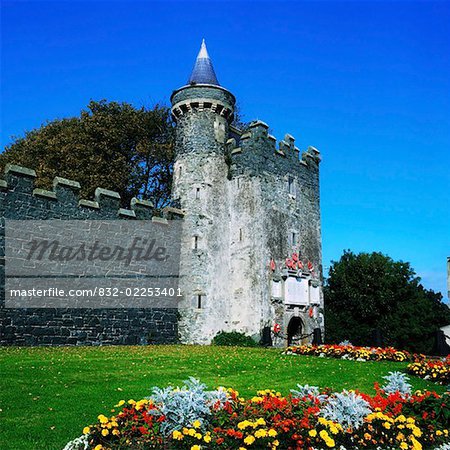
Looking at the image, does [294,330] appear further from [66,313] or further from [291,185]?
[66,313]

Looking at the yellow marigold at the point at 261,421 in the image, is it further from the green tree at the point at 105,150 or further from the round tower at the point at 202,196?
the green tree at the point at 105,150

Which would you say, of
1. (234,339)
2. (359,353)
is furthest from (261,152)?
(359,353)

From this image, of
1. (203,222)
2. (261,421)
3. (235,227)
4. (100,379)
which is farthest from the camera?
(235,227)

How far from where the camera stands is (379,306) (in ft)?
111

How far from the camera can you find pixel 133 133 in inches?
1229

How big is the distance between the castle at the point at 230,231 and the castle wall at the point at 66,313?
0.08m

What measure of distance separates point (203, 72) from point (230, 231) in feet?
29.6

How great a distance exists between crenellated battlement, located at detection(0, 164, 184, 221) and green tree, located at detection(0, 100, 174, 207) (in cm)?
815

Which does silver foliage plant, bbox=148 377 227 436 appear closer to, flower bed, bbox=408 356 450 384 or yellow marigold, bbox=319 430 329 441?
yellow marigold, bbox=319 430 329 441

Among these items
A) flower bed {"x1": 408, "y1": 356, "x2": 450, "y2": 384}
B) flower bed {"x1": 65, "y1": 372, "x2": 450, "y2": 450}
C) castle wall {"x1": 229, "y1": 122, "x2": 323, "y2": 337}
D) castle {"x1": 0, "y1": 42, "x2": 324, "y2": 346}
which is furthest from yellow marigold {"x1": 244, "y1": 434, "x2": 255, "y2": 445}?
castle wall {"x1": 229, "y1": 122, "x2": 323, "y2": 337}

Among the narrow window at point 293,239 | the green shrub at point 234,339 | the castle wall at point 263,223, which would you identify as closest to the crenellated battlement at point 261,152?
the castle wall at point 263,223

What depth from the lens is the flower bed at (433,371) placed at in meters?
12.5

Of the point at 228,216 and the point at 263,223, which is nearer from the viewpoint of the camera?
the point at 263,223

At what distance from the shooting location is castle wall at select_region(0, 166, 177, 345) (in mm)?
17172
